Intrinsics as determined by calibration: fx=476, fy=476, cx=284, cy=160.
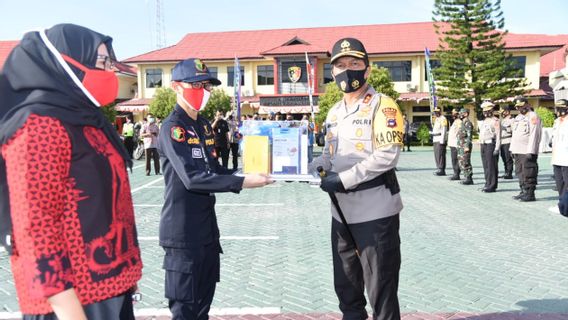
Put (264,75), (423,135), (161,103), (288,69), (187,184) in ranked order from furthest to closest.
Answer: (264,75), (288,69), (161,103), (423,135), (187,184)

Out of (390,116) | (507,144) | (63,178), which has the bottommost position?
(507,144)

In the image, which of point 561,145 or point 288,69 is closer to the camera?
point 561,145

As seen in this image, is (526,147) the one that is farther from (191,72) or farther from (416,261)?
(191,72)

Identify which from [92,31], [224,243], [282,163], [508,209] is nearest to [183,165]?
[282,163]

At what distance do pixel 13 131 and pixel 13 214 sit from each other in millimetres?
287

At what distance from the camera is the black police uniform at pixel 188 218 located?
288cm

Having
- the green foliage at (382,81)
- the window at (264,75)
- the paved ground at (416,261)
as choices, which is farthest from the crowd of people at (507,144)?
the window at (264,75)

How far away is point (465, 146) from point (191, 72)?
11245 mm

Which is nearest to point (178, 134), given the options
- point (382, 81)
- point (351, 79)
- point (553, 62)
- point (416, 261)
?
point (351, 79)

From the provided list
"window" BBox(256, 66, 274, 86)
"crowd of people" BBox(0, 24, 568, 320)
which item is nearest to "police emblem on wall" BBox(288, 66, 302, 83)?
"window" BBox(256, 66, 274, 86)

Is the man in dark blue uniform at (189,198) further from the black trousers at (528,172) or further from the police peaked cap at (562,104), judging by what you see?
the black trousers at (528,172)

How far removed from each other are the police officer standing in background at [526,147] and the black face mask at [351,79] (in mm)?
8391

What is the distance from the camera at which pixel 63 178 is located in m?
1.73

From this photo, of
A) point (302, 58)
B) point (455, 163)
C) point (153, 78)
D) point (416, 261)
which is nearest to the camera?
point (416, 261)
